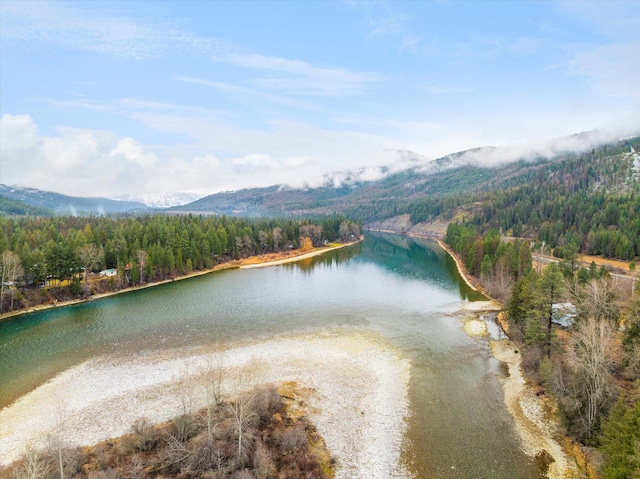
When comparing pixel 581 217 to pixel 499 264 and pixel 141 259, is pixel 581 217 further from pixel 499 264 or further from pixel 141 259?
pixel 141 259

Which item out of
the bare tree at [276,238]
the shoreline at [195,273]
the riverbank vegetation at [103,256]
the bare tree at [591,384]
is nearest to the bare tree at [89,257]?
the riverbank vegetation at [103,256]

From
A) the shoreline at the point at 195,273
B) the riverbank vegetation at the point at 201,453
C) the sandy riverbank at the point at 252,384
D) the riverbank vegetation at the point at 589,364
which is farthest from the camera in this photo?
the shoreline at the point at 195,273

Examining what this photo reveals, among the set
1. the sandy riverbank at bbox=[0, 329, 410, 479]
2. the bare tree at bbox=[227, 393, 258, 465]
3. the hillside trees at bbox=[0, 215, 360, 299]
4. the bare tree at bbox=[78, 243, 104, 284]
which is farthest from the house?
the bare tree at bbox=[78, 243, 104, 284]

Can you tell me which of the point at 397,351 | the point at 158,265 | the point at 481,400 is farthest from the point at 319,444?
the point at 158,265

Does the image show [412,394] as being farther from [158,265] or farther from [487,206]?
[487,206]

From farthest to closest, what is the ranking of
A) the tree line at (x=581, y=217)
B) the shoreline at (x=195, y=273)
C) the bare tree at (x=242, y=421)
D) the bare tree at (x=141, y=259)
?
the tree line at (x=581, y=217) → the bare tree at (x=141, y=259) → the shoreline at (x=195, y=273) → the bare tree at (x=242, y=421)

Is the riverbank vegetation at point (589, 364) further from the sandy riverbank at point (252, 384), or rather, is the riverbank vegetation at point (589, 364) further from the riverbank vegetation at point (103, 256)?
the riverbank vegetation at point (103, 256)
